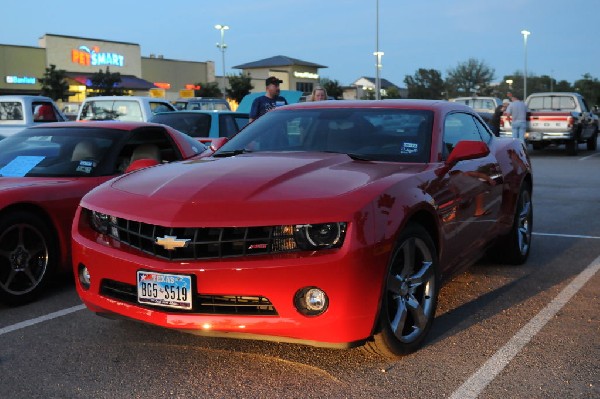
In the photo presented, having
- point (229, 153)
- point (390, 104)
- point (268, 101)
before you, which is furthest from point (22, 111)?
point (390, 104)

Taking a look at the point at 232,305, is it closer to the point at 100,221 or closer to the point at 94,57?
the point at 100,221

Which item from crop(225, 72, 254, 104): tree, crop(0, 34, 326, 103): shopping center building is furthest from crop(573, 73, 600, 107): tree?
crop(0, 34, 326, 103): shopping center building

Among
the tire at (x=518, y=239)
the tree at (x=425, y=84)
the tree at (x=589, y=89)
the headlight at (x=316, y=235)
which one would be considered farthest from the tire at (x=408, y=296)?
the tree at (x=425, y=84)

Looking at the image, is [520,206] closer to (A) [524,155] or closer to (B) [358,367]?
(A) [524,155]

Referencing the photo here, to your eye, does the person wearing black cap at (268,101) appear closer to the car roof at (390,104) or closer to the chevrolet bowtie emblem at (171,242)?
the car roof at (390,104)

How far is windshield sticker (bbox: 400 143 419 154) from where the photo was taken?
14.1 ft

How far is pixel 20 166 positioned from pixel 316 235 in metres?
3.24

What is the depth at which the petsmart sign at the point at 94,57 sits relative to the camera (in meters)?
55.4

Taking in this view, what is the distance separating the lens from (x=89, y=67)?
2232 inches

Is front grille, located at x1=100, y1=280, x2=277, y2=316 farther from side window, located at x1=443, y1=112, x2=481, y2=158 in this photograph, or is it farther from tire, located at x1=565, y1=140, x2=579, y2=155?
tire, located at x1=565, y1=140, x2=579, y2=155

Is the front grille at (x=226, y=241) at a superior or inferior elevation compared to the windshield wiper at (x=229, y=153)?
inferior

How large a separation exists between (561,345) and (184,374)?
83.5 inches

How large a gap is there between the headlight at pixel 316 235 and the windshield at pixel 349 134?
1143mm

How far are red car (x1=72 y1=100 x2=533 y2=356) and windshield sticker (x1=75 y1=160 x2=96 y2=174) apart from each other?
140 cm
